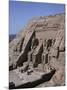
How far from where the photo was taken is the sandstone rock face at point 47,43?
2346 millimetres

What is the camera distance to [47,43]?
244 cm

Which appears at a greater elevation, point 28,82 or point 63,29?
point 63,29

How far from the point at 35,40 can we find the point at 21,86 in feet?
1.68

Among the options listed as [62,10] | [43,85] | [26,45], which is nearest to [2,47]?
[26,45]

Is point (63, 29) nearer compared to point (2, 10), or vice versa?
point (2, 10)

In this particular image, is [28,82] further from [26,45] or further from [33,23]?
[33,23]

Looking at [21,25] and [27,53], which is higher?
[21,25]

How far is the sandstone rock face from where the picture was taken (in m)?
2.35

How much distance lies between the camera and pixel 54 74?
8.11 ft

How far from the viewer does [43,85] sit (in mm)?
2410

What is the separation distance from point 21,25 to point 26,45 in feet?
0.72

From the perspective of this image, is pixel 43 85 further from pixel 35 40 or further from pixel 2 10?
pixel 2 10

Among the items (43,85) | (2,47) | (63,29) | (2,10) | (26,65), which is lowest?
(43,85)

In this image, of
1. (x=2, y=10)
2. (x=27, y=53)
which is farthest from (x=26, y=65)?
(x=2, y=10)
